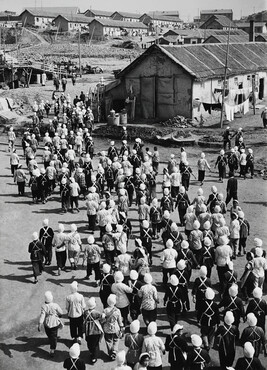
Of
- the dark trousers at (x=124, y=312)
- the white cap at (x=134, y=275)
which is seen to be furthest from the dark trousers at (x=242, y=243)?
the dark trousers at (x=124, y=312)

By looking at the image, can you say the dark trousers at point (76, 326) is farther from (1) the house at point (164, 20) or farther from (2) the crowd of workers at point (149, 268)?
(1) the house at point (164, 20)

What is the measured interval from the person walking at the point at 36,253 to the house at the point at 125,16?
11356cm

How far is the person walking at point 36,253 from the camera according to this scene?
1161 cm

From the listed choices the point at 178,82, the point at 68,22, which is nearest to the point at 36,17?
the point at 68,22

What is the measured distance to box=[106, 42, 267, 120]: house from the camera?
30.1 m

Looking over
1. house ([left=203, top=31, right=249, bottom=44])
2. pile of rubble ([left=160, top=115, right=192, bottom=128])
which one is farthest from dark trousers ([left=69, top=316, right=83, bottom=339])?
house ([left=203, top=31, right=249, bottom=44])

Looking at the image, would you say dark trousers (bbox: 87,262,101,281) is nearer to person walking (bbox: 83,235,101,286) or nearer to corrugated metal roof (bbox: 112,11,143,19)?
person walking (bbox: 83,235,101,286)

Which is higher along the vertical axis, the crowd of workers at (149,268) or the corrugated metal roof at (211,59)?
the corrugated metal roof at (211,59)

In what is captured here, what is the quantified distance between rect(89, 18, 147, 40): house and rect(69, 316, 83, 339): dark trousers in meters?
82.3

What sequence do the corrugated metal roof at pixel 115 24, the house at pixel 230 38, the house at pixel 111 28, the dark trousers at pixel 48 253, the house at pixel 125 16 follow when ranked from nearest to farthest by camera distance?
the dark trousers at pixel 48 253
the house at pixel 230 38
the house at pixel 111 28
the corrugated metal roof at pixel 115 24
the house at pixel 125 16

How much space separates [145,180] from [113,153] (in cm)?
360

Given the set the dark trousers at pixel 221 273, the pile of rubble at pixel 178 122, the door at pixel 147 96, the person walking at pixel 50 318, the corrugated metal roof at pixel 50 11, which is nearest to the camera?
the person walking at pixel 50 318

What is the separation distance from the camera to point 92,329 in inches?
343

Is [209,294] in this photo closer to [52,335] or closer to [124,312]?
[124,312]
